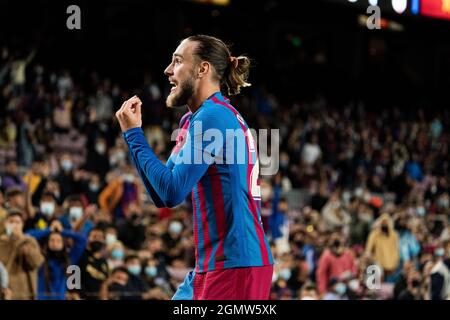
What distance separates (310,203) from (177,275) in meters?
6.25

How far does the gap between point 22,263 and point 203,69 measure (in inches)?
196

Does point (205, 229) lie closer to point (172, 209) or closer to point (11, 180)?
point (11, 180)

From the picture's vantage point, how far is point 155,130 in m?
18.1

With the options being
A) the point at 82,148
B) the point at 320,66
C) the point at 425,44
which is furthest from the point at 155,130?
the point at 425,44

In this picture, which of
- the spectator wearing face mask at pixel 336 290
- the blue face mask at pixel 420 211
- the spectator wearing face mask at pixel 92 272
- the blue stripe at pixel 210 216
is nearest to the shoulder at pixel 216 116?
the blue stripe at pixel 210 216

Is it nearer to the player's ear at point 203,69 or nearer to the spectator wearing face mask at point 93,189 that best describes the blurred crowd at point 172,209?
the spectator wearing face mask at point 93,189

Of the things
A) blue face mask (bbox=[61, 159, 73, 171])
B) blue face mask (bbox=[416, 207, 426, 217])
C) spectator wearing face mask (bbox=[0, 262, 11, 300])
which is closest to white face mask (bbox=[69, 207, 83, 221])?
blue face mask (bbox=[61, 159, 73, 171])

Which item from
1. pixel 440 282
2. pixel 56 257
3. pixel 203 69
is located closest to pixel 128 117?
pixel 203 69

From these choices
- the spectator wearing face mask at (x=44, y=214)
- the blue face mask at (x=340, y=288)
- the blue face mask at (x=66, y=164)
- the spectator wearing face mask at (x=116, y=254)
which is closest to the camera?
the spectator wearing face mask at (x=44, y=214)

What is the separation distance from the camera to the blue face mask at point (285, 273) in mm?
11761

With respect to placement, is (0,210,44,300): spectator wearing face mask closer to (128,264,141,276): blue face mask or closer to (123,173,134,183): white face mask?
(128,264,141,276): blue face mask

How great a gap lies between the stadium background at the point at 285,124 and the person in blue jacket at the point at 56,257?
0.64 feet

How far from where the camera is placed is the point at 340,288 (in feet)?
37.4
